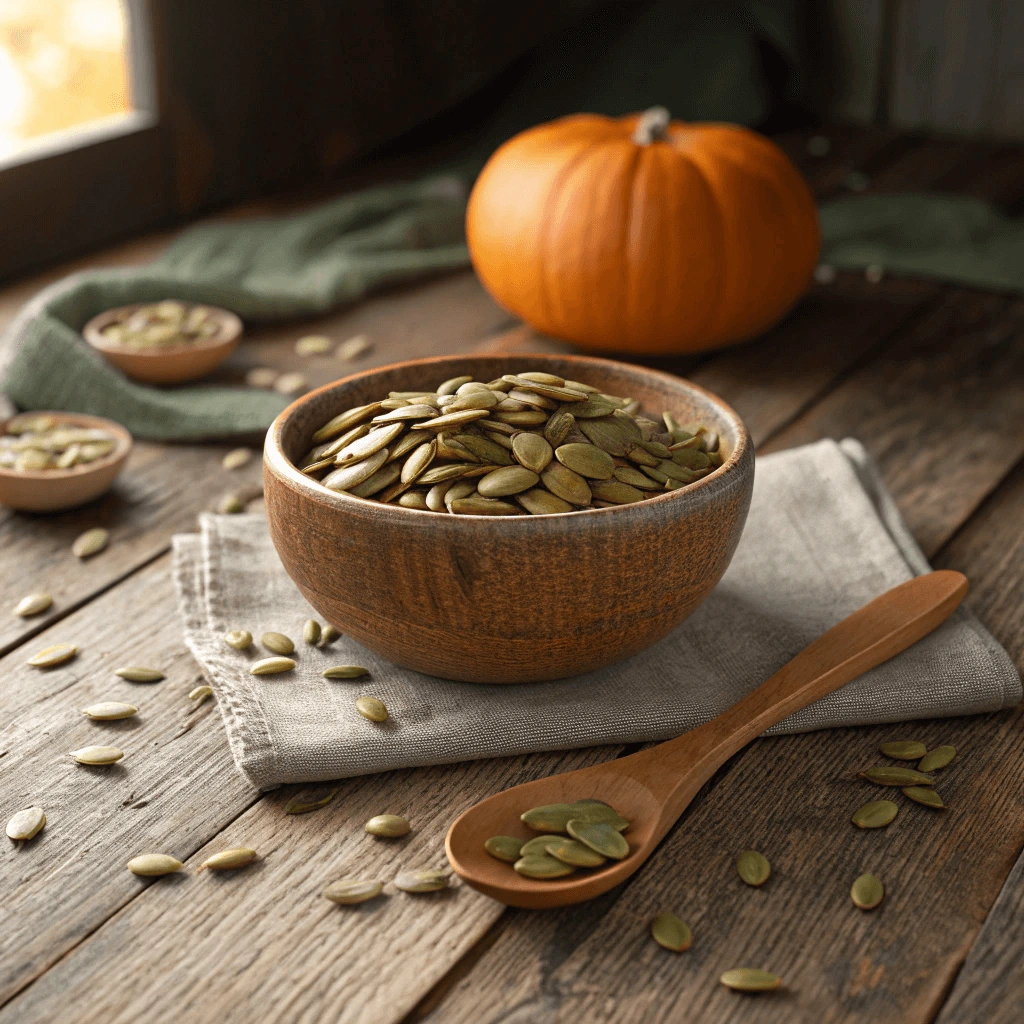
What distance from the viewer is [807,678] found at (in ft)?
2.75

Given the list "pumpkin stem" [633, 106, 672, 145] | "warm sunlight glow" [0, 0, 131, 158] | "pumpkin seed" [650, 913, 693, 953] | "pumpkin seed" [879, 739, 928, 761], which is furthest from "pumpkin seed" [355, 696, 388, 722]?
"warm sunlight glow" [0, 0, 131, 158]

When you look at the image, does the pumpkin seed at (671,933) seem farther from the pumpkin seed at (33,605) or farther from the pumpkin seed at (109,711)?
the pumpkin seed at (33,605)

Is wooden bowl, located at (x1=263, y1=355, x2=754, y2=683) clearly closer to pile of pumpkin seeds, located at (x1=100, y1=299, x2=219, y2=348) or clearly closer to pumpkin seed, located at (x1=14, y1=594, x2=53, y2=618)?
pumpkin seed, located at (x1=14, y1=594, x2=53, y2=618)

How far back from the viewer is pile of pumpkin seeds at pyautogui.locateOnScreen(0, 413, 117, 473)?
3.76 feet

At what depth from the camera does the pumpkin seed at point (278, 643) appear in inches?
35.3

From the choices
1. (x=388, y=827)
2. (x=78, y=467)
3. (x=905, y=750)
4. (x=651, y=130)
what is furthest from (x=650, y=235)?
(x=388, y=827)

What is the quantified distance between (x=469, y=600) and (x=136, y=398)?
0.74 metres

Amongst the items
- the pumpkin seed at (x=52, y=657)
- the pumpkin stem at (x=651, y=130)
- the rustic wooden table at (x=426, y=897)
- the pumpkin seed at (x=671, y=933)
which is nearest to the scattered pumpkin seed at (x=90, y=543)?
the rustic wooden table at (x=426, y=897)

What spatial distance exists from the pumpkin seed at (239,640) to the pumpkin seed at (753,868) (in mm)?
405

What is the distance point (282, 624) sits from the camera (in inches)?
36.9

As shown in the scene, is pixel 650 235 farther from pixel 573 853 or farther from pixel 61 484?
pixel 573 853

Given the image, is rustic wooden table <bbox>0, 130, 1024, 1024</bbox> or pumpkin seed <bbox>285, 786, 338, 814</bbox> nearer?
rustic wooden table <bbox>0, 130, 1024, 1024</bbox>

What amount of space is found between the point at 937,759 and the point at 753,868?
0.18 m

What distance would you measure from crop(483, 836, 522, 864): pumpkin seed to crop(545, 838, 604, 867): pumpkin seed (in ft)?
0.06
